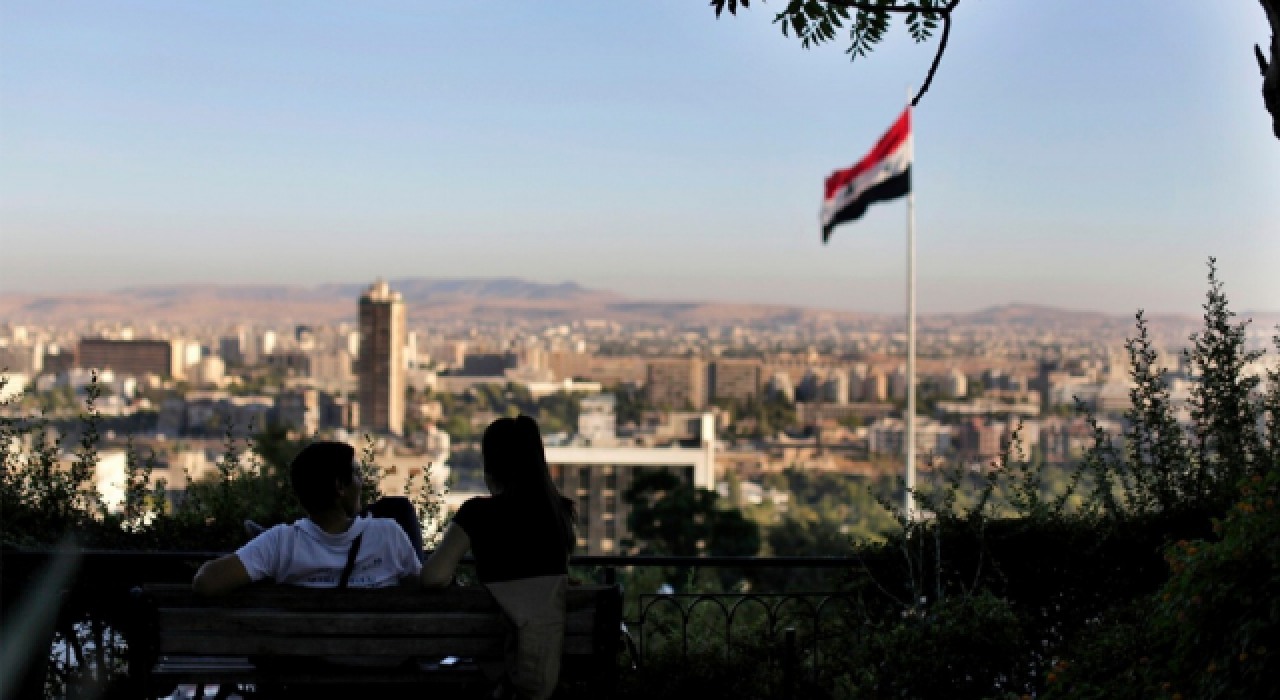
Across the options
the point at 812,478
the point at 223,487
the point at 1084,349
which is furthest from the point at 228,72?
the point at 223,487

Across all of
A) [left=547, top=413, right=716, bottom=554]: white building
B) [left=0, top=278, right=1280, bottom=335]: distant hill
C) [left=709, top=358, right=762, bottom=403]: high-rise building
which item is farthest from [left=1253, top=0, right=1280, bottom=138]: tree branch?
[left=0, top=278, right=1280, bottom=335]: distant hill

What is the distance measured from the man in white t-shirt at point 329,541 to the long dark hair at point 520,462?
343mm

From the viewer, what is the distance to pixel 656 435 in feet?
331

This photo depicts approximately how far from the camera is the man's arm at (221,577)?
3.46m

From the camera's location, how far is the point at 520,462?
12.0 ft

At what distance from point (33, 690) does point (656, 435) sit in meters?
96.3

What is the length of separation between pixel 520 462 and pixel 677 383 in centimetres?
11210

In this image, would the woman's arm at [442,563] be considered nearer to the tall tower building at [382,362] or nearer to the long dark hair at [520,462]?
the long dark hair at [520,462]

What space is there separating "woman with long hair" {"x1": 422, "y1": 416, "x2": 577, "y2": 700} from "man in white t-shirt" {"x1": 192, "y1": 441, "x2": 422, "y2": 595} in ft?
0.69

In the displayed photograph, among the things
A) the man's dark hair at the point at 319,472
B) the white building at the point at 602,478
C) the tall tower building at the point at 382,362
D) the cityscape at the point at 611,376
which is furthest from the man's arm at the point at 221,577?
the tall tower building at the point at 382,362

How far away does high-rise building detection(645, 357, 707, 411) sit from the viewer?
→ 11381cm

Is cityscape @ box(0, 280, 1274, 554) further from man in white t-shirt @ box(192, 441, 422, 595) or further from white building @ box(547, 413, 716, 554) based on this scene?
man in white t-shirt @ box(192, 441, 422, 595)

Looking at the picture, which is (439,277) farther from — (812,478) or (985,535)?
(985,535)

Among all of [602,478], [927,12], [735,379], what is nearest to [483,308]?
[735,379]
